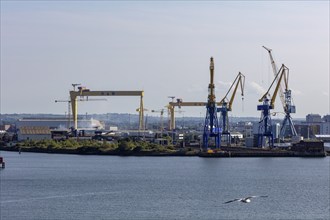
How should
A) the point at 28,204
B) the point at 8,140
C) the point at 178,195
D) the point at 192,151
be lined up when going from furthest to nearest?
the point at 8,140 → the point at 192,151 → the point at 178,195 → the point at 28,204

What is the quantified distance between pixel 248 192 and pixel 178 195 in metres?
2.06

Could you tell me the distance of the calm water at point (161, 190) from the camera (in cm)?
1894

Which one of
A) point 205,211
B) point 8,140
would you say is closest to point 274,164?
point 205,211

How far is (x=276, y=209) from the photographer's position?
1967cm

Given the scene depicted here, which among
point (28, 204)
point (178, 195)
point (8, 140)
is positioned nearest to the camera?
point (28, 204)

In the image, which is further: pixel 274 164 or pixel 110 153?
pixel 110 153

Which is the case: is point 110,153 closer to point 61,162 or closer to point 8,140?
point 61,162

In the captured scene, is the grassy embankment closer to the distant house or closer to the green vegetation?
the green vegetation

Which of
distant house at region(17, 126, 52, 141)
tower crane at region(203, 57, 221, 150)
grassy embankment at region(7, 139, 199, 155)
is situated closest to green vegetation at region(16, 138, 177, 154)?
grassy embankment at region(7, 139, 199, 155)

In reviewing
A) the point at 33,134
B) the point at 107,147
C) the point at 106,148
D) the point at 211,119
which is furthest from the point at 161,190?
the point at 33,134

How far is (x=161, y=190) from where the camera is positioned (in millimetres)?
23594

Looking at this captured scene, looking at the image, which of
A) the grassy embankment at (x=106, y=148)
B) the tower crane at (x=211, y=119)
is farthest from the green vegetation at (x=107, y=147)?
the tower crane at (x=211, y=119)

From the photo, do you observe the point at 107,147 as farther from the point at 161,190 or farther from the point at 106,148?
the point at 161,190

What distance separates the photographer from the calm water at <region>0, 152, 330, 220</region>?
18.9 meters
